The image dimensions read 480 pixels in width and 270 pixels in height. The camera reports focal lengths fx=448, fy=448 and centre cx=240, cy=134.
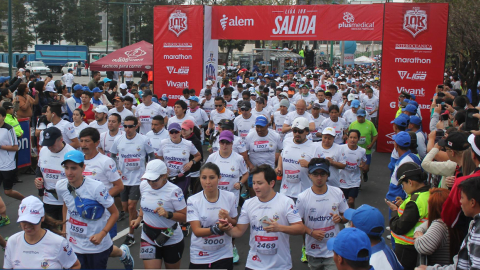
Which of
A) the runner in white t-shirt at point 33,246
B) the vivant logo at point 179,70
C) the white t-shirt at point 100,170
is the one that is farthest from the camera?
the vivant logo at point 179,70

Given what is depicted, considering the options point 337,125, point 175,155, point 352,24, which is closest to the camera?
point 175,155

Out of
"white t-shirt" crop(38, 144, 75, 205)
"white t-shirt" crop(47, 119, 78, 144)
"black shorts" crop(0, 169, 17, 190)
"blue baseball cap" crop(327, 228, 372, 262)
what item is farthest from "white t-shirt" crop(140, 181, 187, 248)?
"black shorts" crop(0, 169, 17, 190)

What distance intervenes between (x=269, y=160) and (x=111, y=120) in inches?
119

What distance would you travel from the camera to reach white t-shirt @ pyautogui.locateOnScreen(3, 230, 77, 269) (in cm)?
407

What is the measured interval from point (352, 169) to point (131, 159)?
396 centimetres

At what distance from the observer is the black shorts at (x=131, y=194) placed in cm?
756

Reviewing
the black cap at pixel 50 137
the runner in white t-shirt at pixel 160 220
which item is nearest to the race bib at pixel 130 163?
the black cap at pixel 50 137

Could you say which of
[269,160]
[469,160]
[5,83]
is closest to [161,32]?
[5,83]

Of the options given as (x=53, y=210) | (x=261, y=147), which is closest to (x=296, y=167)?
(x=261, y=147)

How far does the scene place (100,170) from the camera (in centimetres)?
609

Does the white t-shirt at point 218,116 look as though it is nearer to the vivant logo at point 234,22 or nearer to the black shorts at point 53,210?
the vivant logo at point 234,22

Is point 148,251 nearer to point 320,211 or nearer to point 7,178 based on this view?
point 320,211

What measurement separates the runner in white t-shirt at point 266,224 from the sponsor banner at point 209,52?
40.0 ft

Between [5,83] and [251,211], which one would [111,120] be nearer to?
[251,211]
